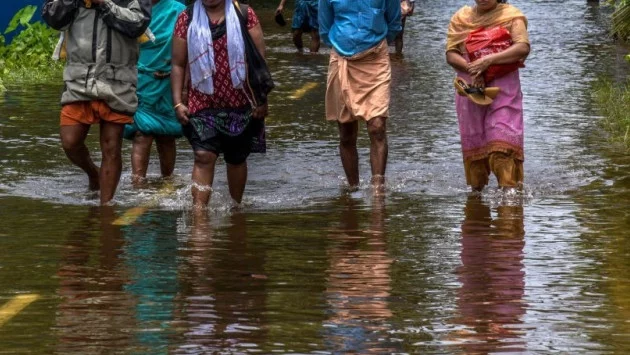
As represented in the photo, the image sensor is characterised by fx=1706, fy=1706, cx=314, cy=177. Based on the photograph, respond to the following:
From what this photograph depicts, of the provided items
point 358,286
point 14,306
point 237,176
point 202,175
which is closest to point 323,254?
point 358,286

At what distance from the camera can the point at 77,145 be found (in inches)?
429

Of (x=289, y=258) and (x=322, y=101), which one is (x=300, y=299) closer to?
(x=289, y=258)

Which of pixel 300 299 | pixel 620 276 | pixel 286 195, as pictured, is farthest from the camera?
pixel 286 195

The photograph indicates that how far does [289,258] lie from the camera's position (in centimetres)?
907

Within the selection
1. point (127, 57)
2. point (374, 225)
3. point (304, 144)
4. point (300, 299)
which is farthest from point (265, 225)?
point (304, 144)

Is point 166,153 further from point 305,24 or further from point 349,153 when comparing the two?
point 305,24

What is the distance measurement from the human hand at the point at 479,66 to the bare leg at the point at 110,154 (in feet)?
7.48

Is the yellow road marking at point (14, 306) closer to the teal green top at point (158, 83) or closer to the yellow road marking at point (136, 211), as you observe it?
the yellow road marking at point (136, 211)

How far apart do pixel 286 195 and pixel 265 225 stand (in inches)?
51.6

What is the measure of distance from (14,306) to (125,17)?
309 centimetres

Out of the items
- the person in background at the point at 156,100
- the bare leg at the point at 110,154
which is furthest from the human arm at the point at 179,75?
the person in background at the point at 156,100

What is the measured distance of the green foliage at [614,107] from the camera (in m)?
14.1

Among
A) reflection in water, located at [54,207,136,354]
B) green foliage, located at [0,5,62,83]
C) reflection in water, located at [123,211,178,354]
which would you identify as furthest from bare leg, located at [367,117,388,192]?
green foliage, located at [0,5,62,83]

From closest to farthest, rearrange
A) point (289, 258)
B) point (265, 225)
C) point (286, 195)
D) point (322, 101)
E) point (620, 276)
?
point (620, 276), point (289, 258), point (265, 225), point (286, 195), point (322, 101)
